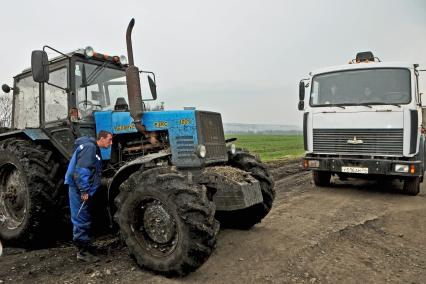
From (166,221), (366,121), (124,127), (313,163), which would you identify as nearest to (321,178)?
(313,163)

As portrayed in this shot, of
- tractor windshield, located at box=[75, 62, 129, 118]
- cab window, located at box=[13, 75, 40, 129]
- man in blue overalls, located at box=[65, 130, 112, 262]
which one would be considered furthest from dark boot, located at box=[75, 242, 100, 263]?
→ cab window, located at box=[13, 75, 40, 129]

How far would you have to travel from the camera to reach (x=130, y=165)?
427cm

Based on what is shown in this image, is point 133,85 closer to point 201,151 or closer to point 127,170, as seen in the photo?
point 127,170

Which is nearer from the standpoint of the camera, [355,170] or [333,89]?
[355,170]

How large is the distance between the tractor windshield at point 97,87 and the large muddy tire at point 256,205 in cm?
196

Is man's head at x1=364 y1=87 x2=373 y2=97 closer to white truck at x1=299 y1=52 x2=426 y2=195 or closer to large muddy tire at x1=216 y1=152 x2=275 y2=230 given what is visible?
white truck at x1=299 y1=52 x2=426 y2=195

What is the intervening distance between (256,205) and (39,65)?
11.0ft

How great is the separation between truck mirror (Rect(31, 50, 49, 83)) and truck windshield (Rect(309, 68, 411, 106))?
615 centimetres

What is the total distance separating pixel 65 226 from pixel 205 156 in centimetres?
220

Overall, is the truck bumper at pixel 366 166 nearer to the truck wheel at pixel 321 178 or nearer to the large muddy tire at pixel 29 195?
the truck wheel at pixel 321 178

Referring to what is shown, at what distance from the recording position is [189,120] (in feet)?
15.4

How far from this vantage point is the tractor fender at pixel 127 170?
168 inches

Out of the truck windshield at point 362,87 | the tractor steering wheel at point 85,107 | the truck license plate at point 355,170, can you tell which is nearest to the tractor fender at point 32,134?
the tractor steering wheel at point 85,107

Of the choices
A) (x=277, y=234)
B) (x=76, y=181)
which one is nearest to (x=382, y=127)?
(x=277, y=234)
